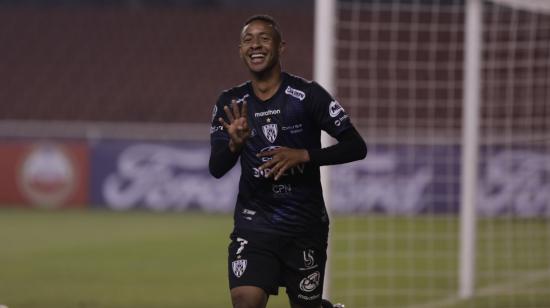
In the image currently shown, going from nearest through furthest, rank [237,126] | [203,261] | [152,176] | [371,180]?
[237,126], [203,261], [371,180], [152,176]

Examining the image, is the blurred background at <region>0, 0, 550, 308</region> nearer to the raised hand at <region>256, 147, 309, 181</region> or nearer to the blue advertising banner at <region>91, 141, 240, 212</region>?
the blue advertising banner at <region>91, 141, 240, 212</region>

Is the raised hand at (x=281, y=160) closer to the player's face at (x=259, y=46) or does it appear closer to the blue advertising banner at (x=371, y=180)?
the player's face at (x=259, y=46)

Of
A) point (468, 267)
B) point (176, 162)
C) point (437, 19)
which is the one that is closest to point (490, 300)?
point (468, 267)

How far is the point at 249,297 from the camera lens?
18.5ft

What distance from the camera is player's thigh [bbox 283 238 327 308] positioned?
5.87m

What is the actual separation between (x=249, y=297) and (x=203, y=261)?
8.62 meters

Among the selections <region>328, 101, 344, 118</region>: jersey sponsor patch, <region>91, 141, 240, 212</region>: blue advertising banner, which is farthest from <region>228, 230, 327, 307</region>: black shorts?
<region>91, 141, 240, 212</region>: blue advertising banner

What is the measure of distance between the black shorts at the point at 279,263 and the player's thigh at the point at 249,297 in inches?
1.2

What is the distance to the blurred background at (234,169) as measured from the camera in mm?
11297

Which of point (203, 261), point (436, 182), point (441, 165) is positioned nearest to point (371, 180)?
point (436, 182)

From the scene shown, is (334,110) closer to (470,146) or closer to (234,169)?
(470,146)

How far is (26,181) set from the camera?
22.9 m

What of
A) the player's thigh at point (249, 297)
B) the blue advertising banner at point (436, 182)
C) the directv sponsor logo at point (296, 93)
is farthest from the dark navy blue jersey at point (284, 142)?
the blue advertising banner at point (436, 182)

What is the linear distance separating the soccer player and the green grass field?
4.23 meters
